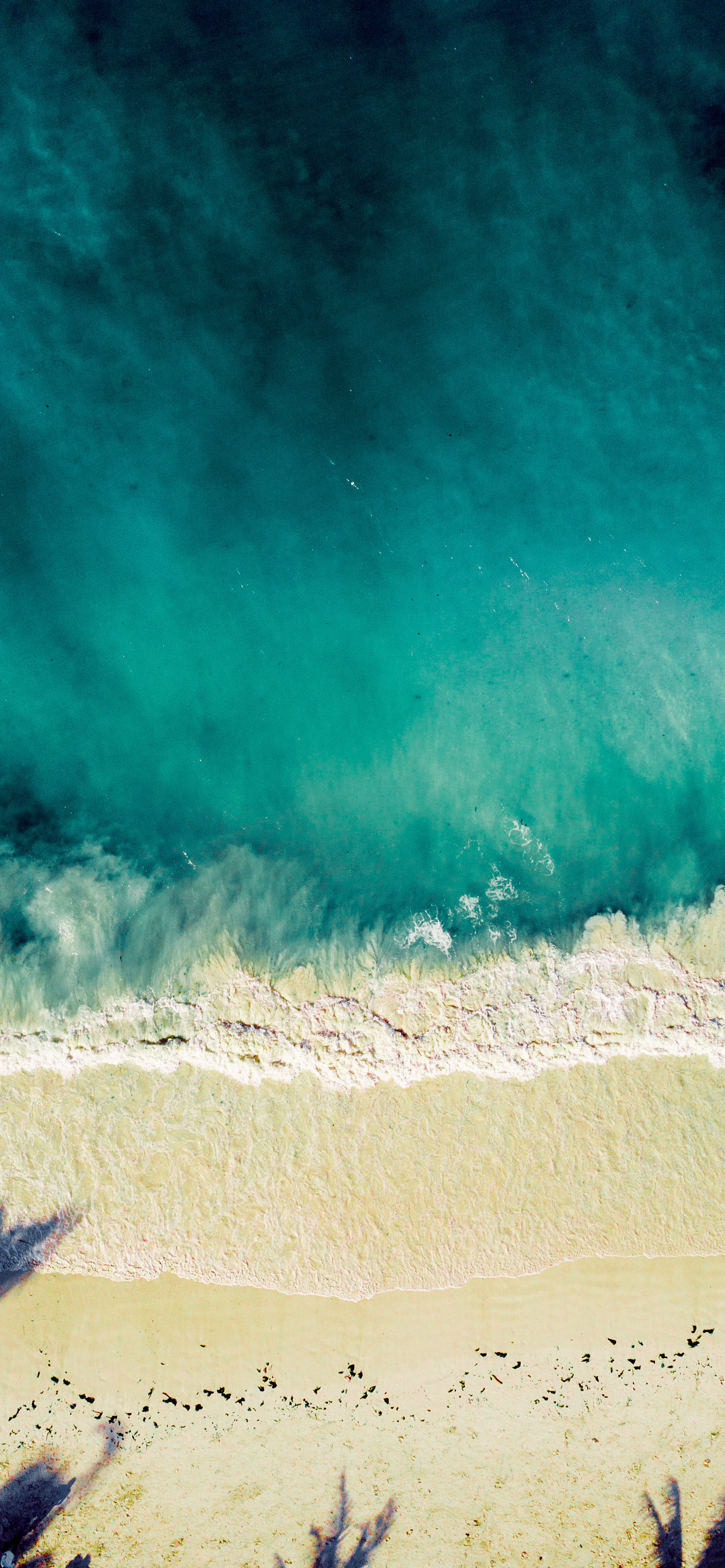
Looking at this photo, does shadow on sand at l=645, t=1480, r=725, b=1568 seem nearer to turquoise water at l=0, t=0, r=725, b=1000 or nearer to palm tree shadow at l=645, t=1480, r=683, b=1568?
palm tree shadow at l=645, t=1480, r=683, b=1568

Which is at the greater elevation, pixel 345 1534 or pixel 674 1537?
pixel 674 1537

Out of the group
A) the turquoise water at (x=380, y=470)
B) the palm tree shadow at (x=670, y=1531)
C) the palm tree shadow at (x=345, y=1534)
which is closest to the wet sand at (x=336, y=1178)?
the turquoise water at (x=380, y=470)

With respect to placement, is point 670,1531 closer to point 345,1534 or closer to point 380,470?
point 345,1534

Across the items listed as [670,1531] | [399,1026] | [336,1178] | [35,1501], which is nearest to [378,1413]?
[336,1178]

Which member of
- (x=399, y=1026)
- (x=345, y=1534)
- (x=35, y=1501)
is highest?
(x=399, y=1026)

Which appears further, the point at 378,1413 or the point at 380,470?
the point at 380,470

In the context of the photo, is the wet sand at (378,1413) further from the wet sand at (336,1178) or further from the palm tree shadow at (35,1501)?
the wet sand at (336,1178)

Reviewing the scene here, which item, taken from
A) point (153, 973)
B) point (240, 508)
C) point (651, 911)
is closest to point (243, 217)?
point (240, 508)
